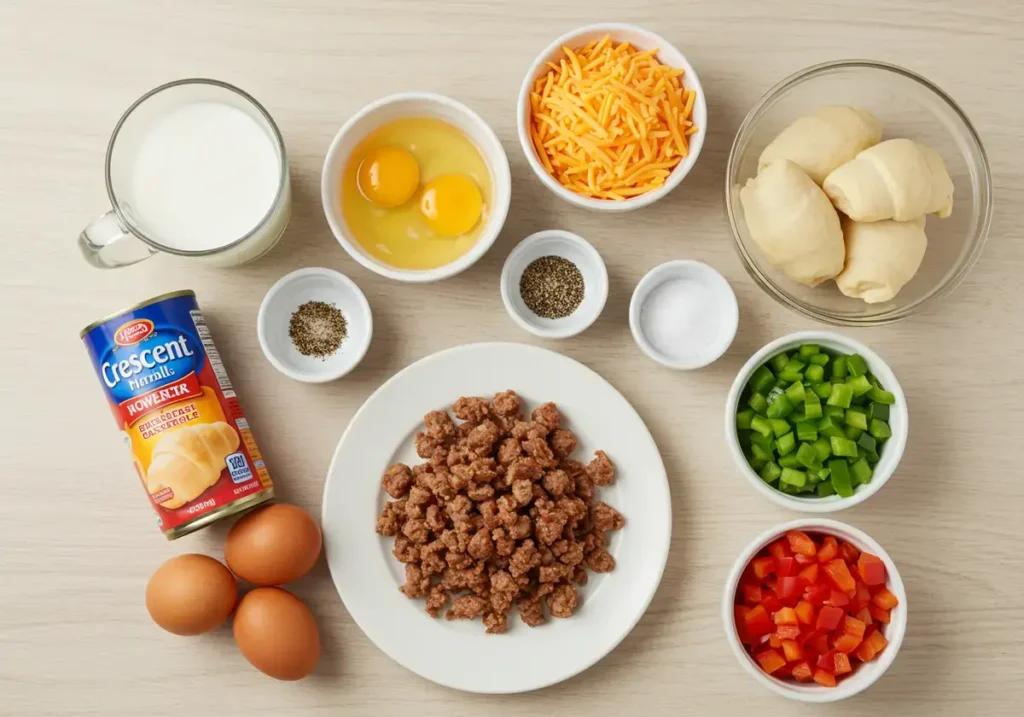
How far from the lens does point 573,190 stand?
173 centimetres

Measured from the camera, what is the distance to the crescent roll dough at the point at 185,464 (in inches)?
64.0

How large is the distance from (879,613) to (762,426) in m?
0.47

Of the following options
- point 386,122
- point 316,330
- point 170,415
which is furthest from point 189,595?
point 386,122

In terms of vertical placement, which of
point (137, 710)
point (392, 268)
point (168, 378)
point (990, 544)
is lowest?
point (137, 710)

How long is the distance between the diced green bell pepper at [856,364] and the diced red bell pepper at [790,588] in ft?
1.49

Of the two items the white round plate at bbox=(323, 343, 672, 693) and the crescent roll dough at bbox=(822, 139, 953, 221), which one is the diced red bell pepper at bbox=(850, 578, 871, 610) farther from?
the crescent roll dough at bbox=(822, 139, 953, 221)

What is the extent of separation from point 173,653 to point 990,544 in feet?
6.12

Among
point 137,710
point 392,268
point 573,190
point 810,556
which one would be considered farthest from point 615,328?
point 137,710

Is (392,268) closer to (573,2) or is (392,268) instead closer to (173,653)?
(573,2)

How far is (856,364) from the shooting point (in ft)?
5.77

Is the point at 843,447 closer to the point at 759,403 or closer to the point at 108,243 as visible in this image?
the point at 759,403

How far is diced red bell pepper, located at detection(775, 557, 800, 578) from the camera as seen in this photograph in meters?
1.75

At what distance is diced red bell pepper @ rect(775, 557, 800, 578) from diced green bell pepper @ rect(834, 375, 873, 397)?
0.38 metres

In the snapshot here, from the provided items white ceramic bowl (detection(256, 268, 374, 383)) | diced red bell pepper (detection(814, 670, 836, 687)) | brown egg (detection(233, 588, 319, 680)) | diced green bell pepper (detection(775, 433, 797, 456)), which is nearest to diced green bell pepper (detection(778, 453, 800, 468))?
diced green bell pepper (detection(775, 433, 797, 456))
